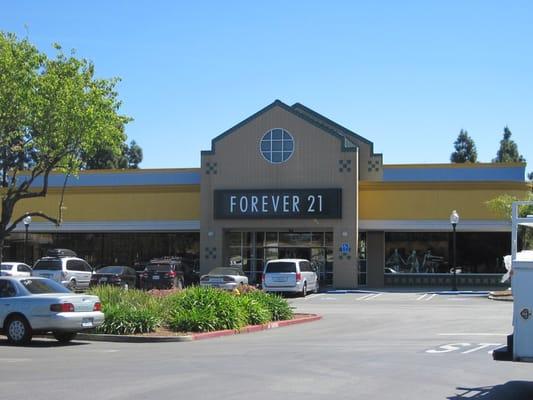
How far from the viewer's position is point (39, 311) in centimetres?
1543

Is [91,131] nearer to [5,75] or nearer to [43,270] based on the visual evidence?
[5,75]

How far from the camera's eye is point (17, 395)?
30.8 ft

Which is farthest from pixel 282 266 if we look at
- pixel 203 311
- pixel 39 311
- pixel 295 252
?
pixel 39 311

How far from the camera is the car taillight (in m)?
15.4

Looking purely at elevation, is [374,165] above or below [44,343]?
above

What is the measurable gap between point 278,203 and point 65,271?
12112 millimetres

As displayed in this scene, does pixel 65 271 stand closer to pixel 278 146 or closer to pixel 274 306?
pixel 278 146

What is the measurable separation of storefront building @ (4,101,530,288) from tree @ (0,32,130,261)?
1402 centimetres

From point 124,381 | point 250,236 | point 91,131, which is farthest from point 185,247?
point 124,381

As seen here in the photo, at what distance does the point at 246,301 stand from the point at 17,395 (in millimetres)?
11219

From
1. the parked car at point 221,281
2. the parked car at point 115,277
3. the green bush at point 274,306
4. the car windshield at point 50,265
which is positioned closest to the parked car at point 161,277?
the parked car at point 115,277

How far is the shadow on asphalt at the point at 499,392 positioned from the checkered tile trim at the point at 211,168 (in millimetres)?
32351

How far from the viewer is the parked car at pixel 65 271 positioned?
34281 millimetres

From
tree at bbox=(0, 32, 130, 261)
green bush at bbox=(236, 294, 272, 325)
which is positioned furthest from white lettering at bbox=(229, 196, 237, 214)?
green bush at bbox=(236, 294, 272, 325)
